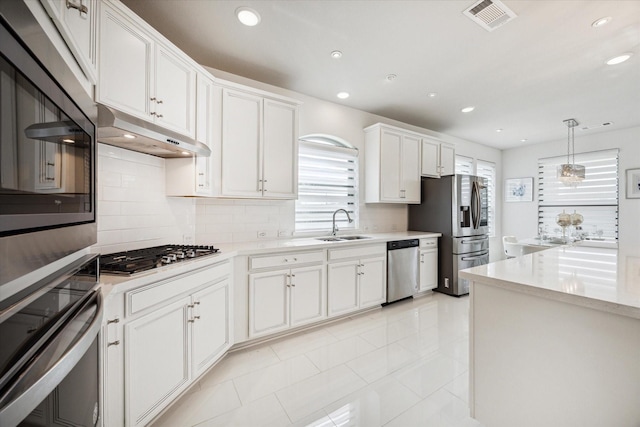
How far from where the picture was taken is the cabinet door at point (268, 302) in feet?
7.80

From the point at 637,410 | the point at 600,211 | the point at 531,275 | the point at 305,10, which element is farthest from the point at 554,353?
the point at 600,211

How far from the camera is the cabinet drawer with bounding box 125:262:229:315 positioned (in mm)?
1375

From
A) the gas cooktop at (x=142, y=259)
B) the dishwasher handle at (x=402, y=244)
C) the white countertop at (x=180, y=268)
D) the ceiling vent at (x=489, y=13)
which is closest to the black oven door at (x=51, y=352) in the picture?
the white countertop at (x=180, y=268)

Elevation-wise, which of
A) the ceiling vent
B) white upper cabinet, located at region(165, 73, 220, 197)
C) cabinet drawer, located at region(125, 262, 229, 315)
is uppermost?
the ceiling vent

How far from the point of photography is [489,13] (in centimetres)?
193

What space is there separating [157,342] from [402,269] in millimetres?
2884

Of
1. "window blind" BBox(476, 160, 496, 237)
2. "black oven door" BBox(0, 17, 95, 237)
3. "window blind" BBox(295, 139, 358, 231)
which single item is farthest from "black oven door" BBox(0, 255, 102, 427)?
"window blind" BBox(476, 160, 496, 237)

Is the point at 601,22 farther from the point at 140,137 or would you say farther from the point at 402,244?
the point at 140,137

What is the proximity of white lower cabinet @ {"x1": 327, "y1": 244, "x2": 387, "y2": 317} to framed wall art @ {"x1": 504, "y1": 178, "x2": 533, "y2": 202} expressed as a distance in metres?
4.59

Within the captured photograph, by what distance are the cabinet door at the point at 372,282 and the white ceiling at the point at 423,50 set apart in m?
2.15

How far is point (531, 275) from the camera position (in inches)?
54.9

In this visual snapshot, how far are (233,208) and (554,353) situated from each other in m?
2.70

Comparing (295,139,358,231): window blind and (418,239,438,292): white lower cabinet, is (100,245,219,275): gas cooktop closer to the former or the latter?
(295,139,358,231): window blind

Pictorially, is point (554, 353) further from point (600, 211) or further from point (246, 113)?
point (600, 211)
